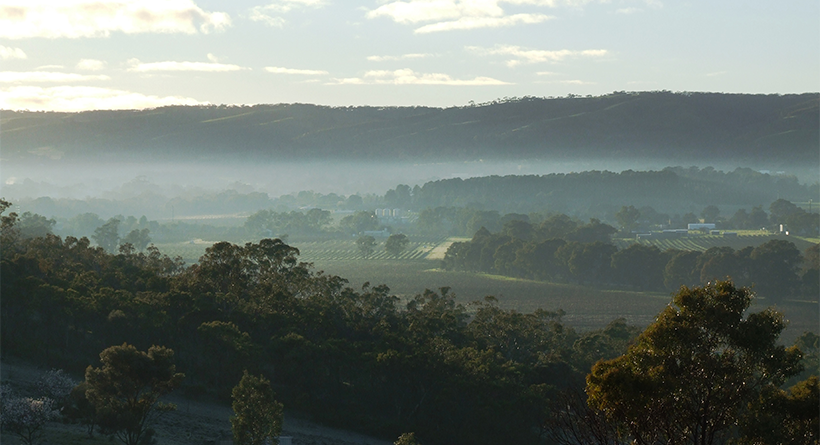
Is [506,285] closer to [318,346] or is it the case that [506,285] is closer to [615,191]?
[318,346]

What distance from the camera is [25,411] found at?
23.3 m

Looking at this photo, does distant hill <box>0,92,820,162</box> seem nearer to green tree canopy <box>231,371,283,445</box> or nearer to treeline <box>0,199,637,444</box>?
treeline <box>0,199,637,444</box>

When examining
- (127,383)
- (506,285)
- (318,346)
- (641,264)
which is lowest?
(506,285)

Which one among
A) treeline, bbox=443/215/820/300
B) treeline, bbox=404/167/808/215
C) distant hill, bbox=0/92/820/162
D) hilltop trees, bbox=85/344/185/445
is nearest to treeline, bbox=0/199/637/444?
hilltop trees, bbox=85/344/185/445

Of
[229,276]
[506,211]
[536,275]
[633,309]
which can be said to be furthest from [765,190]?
[229,276]

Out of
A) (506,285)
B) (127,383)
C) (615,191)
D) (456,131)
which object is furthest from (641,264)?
(615,191)

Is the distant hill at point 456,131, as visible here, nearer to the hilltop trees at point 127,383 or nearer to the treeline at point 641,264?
the treeline at point 641,264

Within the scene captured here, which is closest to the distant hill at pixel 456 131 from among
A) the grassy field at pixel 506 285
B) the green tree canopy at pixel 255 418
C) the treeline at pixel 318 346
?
the grassy field at pixel 506 285

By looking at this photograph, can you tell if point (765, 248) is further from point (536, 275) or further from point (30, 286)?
point (30, 286)

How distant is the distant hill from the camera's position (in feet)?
384

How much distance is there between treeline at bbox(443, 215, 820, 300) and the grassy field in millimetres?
2402

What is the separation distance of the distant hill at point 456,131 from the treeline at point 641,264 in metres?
30.5

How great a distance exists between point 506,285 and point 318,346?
5126cm

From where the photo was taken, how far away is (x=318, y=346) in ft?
118
